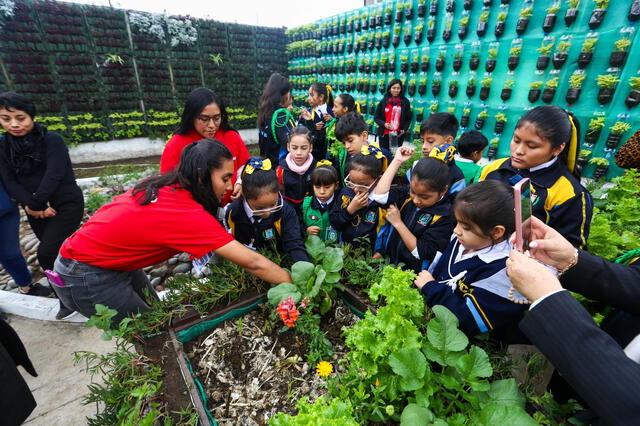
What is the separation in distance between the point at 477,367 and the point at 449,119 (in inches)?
109

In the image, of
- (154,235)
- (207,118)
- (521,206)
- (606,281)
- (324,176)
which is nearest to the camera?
(521,206)

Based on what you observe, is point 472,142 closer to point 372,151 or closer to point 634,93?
point 372,151

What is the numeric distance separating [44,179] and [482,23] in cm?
745

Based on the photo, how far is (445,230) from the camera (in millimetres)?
2279

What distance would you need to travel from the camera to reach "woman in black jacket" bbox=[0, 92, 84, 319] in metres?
2.95

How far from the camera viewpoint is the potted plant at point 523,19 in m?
5.11

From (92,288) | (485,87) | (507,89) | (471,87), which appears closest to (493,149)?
(507,89)

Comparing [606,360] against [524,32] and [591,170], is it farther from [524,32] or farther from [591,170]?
[524,32]

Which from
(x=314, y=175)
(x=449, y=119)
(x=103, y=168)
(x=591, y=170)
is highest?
(x=449, y=119)

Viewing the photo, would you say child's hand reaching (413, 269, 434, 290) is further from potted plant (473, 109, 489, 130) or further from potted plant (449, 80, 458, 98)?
potted plant (449, 80, 458, 98)

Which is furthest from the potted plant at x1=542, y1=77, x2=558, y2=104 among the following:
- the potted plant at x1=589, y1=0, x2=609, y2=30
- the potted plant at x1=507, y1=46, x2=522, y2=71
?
the potted plant at x1=589, y1=0, x2=609, y2=30

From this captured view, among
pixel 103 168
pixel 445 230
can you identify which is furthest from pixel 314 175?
pixel 103 168

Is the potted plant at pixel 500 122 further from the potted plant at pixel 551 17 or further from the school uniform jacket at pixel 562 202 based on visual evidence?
the school uniform jacket at pixel 562 202

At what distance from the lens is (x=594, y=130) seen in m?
4.67
